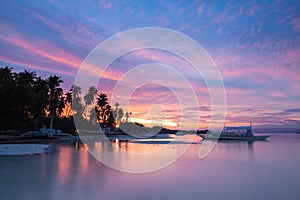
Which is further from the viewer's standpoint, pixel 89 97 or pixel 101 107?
pixel 101 107

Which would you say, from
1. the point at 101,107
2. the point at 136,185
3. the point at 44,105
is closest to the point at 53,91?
the point at 44,105

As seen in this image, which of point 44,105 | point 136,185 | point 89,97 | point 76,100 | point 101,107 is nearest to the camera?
point 136,185

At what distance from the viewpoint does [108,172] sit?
10.5 meters

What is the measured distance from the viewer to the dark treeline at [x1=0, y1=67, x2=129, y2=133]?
23328mm

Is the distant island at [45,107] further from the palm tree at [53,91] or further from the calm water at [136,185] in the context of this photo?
the calm water at [136,185]

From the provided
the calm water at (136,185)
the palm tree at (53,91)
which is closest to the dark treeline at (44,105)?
the palm tree at (53,91)

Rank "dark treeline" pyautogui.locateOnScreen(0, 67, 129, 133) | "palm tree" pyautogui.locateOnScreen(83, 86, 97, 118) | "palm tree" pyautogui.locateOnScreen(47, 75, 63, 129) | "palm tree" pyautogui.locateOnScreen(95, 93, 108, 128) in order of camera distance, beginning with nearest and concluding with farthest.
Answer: "dark treeline" pyautogui.locateOnScreen(0, 67, 129, 133) < "palm tree" pyautogui.locateOnScreen(47, 75, 63, 129) < "palm tree" pyautogui.locateOnScreen(83, 86, 97, 118) < "palm tree" pyautogui.locateOnScreen(95, 93, 108, 128)

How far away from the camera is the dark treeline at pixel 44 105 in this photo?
76.5ft

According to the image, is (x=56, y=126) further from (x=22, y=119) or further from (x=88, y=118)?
(x=22, y=119)

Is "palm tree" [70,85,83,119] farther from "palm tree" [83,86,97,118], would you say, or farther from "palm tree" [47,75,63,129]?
"palm tree" [47,75,63,129]

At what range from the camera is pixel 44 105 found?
4488cm

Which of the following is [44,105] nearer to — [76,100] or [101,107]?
[76,100]

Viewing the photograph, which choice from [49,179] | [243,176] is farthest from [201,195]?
[49,179]

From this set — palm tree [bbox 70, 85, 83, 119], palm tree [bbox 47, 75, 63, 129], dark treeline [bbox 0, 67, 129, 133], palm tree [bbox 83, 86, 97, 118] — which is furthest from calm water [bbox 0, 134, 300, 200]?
palm tree [bbox 83, 86, 97, 118]
